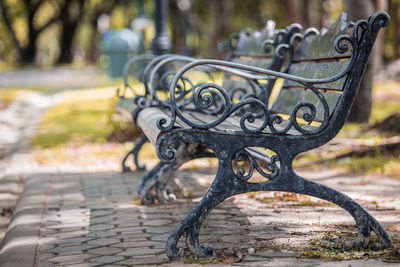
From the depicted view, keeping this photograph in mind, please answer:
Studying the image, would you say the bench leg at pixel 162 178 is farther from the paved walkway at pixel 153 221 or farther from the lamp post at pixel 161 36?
the lamp post at pixel 161 36

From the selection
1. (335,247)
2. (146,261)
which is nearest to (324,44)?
(335,247)

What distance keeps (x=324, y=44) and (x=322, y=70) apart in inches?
8.7

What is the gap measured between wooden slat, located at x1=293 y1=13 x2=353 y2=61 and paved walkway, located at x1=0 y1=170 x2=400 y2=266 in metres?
1.07

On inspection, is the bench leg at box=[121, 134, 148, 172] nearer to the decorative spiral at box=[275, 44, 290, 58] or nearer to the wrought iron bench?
the wrought iron bench

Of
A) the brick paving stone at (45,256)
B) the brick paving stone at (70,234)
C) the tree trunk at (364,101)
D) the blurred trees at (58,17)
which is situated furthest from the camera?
the blurred trees at (58,17)

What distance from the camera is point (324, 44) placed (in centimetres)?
430

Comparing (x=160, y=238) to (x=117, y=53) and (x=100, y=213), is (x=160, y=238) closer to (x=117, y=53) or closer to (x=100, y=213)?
(x=100, y=213)

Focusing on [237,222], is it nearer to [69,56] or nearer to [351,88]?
[351,88]

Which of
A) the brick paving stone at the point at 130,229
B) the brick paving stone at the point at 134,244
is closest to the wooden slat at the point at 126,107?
the brick paving stone at the point at 130,229

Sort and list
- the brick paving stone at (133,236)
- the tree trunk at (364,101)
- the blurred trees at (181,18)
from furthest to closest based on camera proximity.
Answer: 1. the blurred trees at (181,18)
2. the tree trunk at (364,101)
3. the brick paving stone at (133,236)

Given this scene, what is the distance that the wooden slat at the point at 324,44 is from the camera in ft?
12.8

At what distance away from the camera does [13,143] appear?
9.84 m

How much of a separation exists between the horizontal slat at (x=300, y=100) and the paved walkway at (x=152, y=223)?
2.31 feet

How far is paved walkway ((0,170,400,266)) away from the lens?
3557 millimetres
